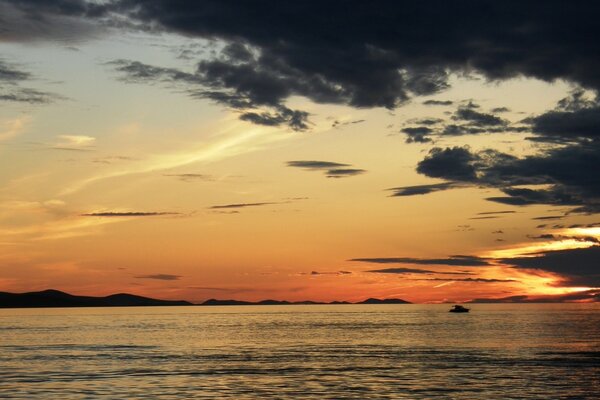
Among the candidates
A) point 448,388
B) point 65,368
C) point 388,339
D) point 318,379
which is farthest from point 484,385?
point 388,339

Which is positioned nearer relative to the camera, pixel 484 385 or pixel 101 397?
pixel 101 397

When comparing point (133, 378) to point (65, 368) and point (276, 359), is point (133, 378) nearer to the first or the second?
point (65, 368)

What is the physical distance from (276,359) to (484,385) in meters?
37.9

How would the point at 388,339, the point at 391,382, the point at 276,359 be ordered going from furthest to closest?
the point at 388,339, the point at 276,359, the point at 391,382

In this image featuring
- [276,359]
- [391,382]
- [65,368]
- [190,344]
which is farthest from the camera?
[190,344]

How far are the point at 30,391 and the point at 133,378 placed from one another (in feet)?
40.5

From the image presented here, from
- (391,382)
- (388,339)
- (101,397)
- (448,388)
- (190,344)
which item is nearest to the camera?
(101,397)

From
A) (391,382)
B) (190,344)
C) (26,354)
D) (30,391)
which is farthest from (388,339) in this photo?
(30,391)

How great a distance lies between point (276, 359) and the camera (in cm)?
10744

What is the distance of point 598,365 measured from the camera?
9700cm

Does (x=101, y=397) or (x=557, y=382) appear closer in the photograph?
(x=101, y=397)

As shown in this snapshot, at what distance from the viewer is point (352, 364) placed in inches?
3873

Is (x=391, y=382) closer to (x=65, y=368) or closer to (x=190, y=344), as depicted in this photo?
(x=65, y=368)

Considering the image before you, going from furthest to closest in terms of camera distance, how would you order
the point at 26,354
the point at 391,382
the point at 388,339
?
the point at 388,339 → the point at 26,354 → the point at 391,382
